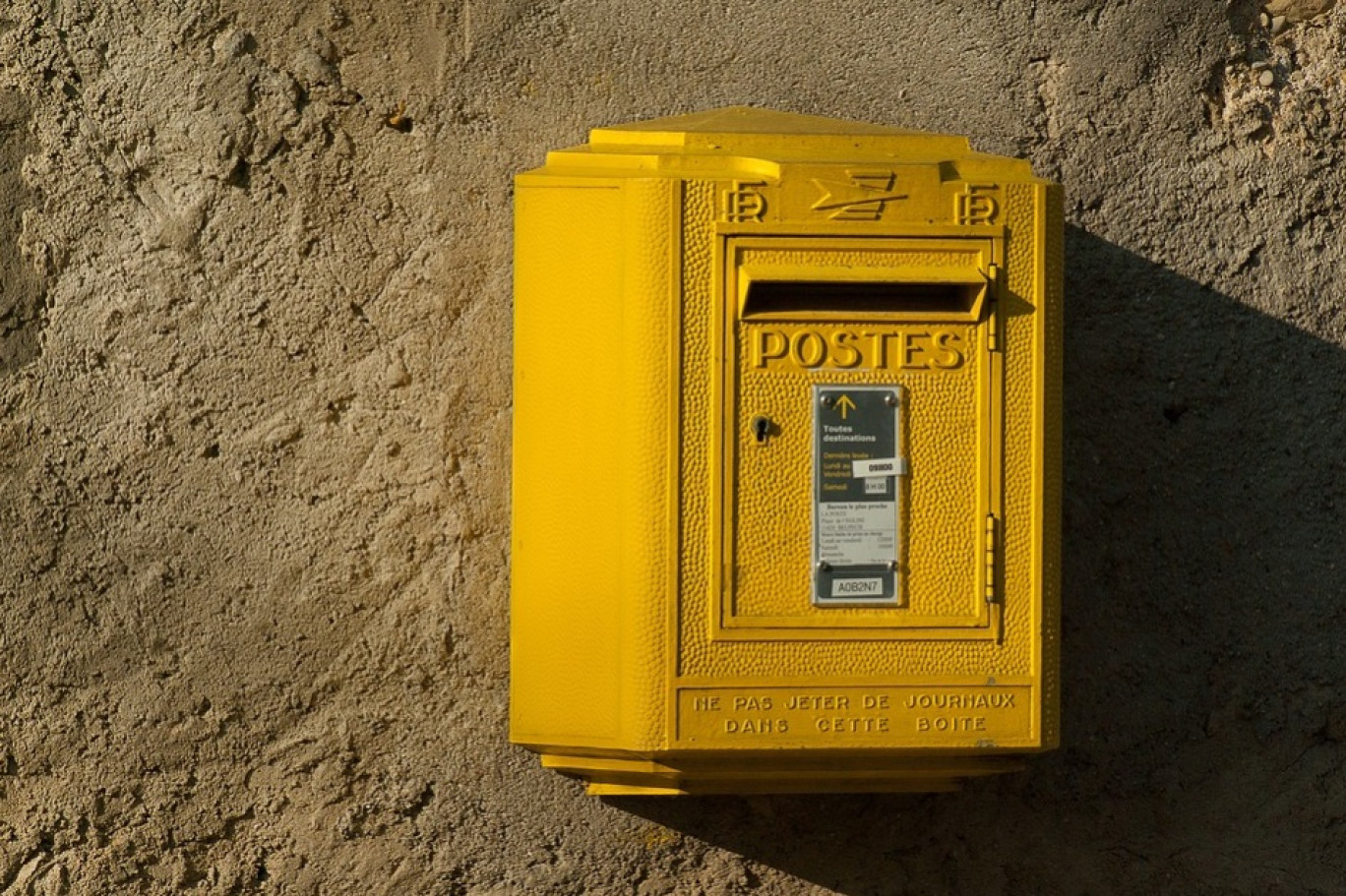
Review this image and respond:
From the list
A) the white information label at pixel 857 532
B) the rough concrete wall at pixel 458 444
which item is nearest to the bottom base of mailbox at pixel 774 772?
the rough concrete wall at pixel 458 444

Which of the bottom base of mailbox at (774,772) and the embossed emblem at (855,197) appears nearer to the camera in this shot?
the embossed emblem at (855,197)

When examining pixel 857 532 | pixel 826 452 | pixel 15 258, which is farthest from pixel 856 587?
pixel 15 258

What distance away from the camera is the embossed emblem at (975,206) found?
6.56 feet

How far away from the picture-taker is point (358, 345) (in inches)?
94.0

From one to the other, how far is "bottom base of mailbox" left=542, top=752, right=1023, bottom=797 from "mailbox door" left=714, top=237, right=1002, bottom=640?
216 millimetres

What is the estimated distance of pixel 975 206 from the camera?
6.57 feet

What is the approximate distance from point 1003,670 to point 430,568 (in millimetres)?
934

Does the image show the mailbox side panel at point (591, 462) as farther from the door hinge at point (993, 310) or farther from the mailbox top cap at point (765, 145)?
the door hinge at point (993, 310)

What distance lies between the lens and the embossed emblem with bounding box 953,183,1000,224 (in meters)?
2.00

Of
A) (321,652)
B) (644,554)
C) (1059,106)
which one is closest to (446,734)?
(321,652)

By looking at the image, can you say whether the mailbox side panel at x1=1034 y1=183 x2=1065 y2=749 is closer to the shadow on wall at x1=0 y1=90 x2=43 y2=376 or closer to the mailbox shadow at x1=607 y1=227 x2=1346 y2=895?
the mailbox shadow at x1=607 y1=227 x2=1346 y2=895

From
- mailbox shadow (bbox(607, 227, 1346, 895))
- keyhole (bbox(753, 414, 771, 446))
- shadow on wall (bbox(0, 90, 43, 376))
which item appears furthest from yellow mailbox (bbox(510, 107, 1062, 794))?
shadow on wall (bbox(0, 90, 43, 376))

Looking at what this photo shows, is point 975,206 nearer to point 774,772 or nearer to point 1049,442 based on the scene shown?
point 1049,442

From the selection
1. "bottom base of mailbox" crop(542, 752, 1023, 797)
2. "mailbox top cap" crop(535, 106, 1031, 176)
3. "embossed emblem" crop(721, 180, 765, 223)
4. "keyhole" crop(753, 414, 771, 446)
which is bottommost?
"bottom base of mailbox" crop(542, 752, 1023, 797)
